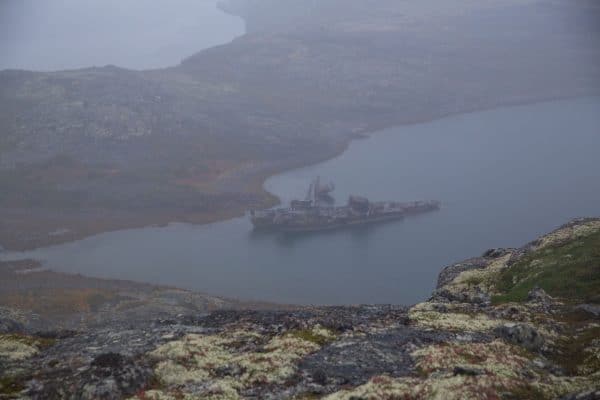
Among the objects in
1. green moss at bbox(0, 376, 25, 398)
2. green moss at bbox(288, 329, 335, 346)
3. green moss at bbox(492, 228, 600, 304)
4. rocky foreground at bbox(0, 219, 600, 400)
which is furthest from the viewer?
green moss at bbox(492, 228, 600, 304)

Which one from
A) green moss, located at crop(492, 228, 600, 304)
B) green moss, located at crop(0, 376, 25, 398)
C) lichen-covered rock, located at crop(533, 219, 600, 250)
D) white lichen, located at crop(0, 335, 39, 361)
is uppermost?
lichen-covered rock, located at crop(533, 219, 600, 250)

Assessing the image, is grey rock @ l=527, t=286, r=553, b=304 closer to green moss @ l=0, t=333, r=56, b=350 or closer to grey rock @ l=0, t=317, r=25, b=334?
green moss @ l=0, t=333, r=56, b=350

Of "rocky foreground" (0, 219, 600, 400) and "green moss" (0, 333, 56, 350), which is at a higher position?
"rocky foreground" (0, 219, 600, 400)

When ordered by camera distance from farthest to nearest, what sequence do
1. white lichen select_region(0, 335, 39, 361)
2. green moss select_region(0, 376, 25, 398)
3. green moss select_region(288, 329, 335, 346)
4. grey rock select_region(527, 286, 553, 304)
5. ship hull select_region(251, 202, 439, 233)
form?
ship hull select_region(251, 202, 439, 233), grey rock select_region(527, 286, 553, 304), white lichen select_region(0, 335, 39, 361), green moss select_region(288, 329, 335, 346), green moss select_region(0, 376, 25, 398)

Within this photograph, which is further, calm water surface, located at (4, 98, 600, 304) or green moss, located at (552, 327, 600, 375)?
calm water surface, located at (4, 98, 600, 304)

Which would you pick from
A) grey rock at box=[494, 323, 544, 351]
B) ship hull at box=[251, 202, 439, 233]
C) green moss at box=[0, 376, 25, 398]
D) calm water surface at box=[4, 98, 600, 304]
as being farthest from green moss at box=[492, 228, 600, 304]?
ship hull at box=[251, 202, 439, 233]

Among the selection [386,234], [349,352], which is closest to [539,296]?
[349,352]

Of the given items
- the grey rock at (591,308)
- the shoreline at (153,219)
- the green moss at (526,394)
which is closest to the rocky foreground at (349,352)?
the green moss at (526,394)
